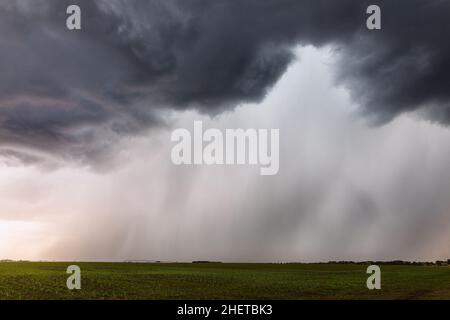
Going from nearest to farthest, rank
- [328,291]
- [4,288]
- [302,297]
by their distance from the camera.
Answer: [302,297]
[4,288]
[328,291]

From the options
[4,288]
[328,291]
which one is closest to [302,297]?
[328,291]

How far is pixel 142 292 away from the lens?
47.5 m

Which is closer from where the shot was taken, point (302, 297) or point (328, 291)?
point (302, 297)
